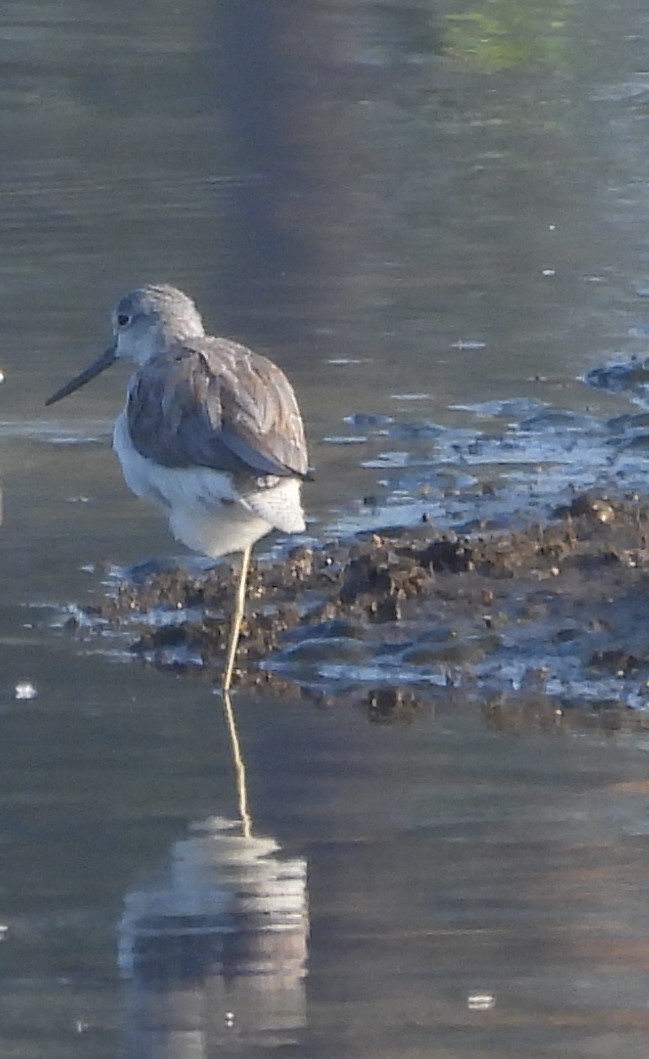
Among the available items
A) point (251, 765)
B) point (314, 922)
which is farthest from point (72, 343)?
point (314, 922)

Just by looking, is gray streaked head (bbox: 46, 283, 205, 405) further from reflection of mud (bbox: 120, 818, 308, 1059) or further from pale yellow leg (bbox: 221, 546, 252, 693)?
reflection of mud (bbox: 120, 818, 308, 1059)

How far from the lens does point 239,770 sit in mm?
6184

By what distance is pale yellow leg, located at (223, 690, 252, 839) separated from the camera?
19.2 ft

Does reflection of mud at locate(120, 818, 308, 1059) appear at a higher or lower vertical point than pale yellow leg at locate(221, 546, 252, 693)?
higher

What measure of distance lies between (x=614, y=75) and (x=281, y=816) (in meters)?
14.0

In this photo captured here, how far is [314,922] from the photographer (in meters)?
5.23

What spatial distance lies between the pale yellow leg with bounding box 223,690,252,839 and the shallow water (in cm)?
2

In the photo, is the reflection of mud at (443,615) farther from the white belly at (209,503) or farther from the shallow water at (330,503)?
the white belly at (209,503)

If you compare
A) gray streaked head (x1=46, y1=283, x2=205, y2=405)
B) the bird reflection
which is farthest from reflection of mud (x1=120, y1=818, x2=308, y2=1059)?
gray streaked head (x1=46, y1=283, x2=205, y2=405)

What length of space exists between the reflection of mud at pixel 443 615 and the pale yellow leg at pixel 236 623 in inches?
2.9

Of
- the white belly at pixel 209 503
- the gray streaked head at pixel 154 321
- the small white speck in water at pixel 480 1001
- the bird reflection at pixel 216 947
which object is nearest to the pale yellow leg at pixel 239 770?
the bird reflection at pixel 216 947

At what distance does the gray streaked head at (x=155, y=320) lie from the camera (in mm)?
7617

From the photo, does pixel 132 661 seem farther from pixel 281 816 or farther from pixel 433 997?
pixel 433 997

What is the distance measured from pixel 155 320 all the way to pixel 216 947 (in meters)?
2.90
